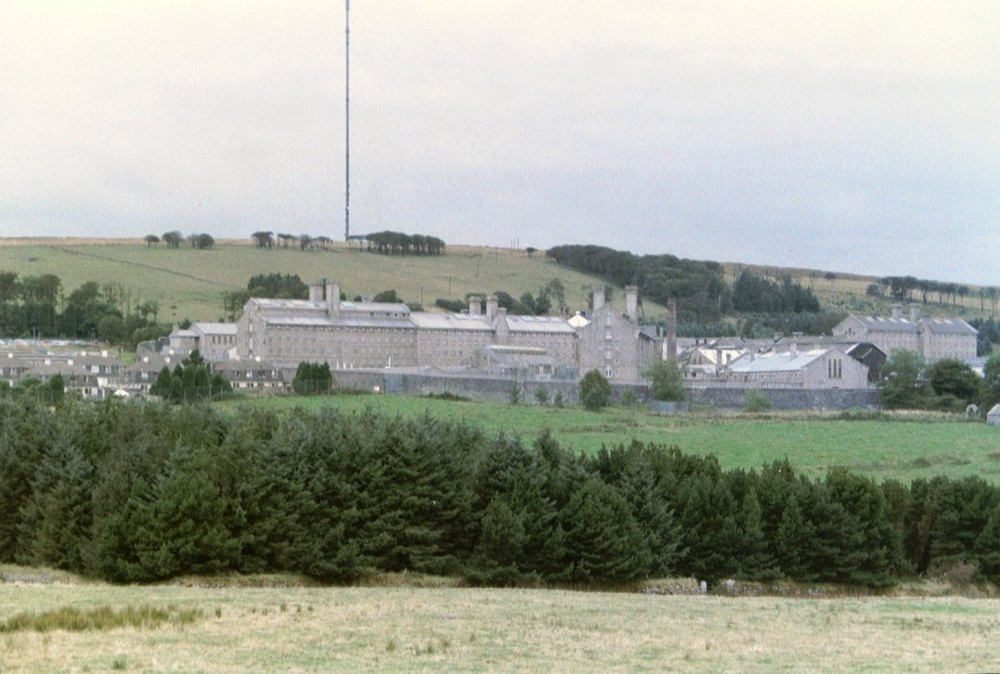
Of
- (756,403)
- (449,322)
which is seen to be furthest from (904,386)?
(449,322)

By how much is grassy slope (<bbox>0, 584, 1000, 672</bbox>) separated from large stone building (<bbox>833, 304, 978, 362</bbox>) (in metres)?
103

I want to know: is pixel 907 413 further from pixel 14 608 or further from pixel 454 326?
pixel 14 608

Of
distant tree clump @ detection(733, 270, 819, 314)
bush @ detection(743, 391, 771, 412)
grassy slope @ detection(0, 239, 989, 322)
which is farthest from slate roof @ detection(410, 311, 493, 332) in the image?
distant tree clump @ detection(733, 270, 819, 314)

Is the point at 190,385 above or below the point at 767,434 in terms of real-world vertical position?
above

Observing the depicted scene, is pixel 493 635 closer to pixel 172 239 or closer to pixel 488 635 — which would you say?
pixel 488 635

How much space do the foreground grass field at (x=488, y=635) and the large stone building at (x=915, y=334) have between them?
337ft

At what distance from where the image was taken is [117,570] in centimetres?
3092

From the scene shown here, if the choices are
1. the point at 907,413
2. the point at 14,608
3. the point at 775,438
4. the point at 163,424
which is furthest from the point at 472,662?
the point at 907,413

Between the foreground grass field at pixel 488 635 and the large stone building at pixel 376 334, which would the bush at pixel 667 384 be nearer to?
the large stone building at pixel 376 334

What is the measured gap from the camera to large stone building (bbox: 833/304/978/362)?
128 meters

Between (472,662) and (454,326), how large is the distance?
327ft

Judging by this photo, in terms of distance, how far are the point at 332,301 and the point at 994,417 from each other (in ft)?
183

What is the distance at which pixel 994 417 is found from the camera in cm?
7756

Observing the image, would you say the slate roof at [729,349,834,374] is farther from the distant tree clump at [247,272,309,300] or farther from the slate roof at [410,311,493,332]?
the distant tree clump at [247,272,309,300]
